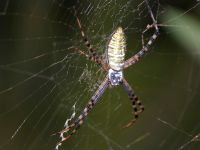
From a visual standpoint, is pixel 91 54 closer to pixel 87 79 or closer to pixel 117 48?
pixel 117 48

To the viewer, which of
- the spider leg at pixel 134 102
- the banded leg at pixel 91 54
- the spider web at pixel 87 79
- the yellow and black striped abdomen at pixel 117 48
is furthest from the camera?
the spider leg at pixel 134 102

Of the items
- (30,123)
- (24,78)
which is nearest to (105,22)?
(24,78)

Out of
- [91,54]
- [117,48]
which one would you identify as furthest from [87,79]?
[117,48]

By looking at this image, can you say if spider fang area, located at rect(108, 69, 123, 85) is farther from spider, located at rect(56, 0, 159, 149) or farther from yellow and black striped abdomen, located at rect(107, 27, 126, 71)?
yellow and black striped abdomen, located at rect(107, 27, 126, 71)

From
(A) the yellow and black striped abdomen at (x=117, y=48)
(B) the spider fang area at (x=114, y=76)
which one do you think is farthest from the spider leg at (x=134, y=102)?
(A) the yellow and black striped abdomen at (x=117, y=48)

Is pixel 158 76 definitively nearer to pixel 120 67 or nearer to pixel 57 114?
pixel 57 114

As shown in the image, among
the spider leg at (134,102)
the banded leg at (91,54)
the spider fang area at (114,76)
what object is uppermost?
the banded leg at (91,54)

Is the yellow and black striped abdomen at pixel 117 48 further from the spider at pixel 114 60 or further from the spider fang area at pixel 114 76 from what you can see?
the spider fang area at pixel 114 76
